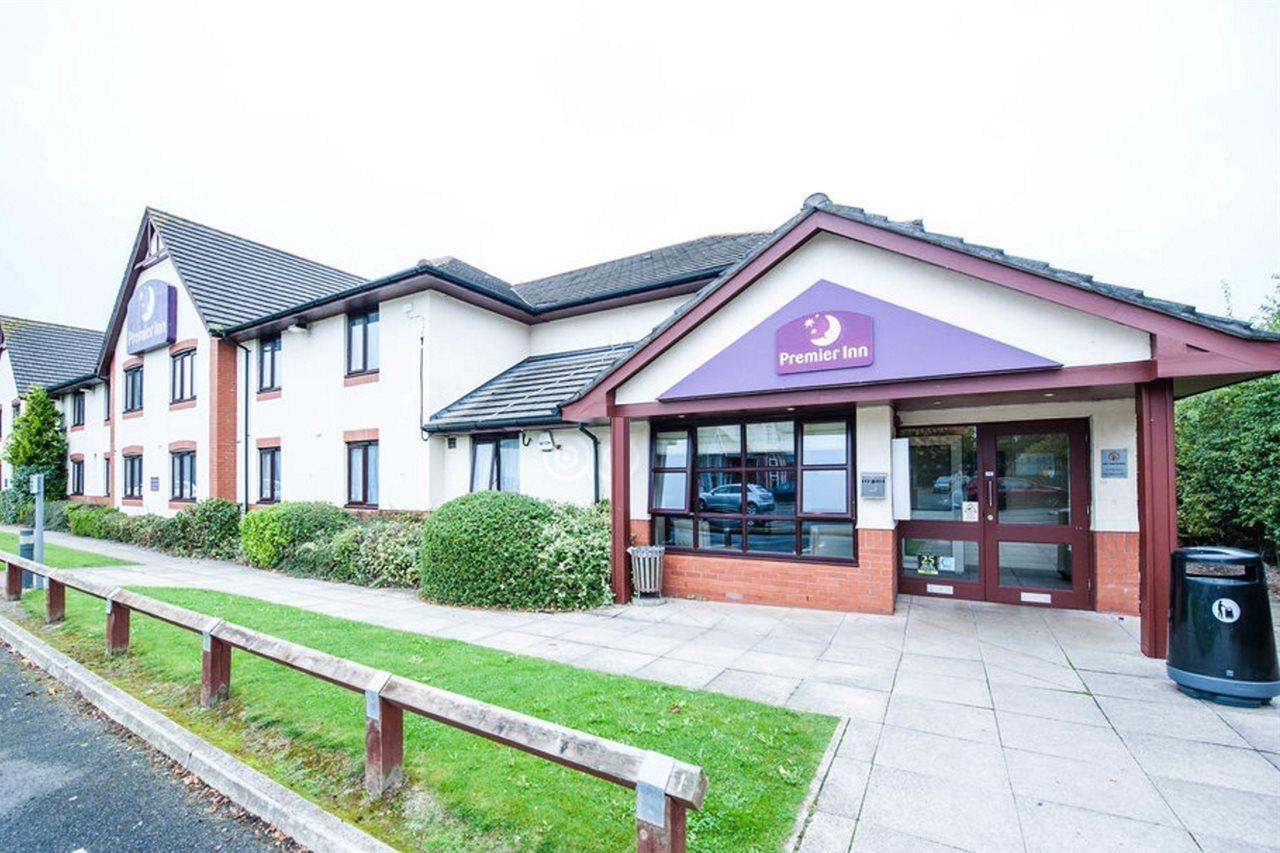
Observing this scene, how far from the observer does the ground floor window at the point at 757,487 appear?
26.2 feet

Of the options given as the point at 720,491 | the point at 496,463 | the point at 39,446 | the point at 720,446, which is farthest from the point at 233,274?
the point at 720,491

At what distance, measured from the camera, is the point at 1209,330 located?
5148mm

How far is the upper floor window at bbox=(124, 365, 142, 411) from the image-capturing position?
765 inches

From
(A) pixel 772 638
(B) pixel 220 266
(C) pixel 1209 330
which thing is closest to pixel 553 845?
(A) pixel 772 638

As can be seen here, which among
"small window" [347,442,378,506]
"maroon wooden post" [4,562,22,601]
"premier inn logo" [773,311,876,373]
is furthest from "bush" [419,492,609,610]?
"maroon wooden post" [4,562,22,601]

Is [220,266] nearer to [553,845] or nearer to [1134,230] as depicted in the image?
[553,845]

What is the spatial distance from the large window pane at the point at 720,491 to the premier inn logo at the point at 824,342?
2144mm

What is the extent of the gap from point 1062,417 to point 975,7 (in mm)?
6472

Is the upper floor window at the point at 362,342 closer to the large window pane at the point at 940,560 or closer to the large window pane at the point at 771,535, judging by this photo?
the large window pane at the point at 771,535

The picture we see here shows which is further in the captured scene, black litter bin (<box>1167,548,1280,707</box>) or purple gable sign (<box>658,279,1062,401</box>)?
purple gable sign (<box>658,279,1062,401</box>)

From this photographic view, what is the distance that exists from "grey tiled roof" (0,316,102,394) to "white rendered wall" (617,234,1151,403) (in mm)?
29657

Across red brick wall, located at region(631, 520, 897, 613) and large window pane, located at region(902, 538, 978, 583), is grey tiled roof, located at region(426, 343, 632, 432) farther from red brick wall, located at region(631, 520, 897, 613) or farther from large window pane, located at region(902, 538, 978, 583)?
large window pane, located at region(902, 538, 978, 583)

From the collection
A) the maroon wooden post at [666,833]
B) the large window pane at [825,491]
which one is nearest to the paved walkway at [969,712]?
the maroon wooden post at [666,833]

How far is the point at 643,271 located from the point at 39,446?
1025 inches
